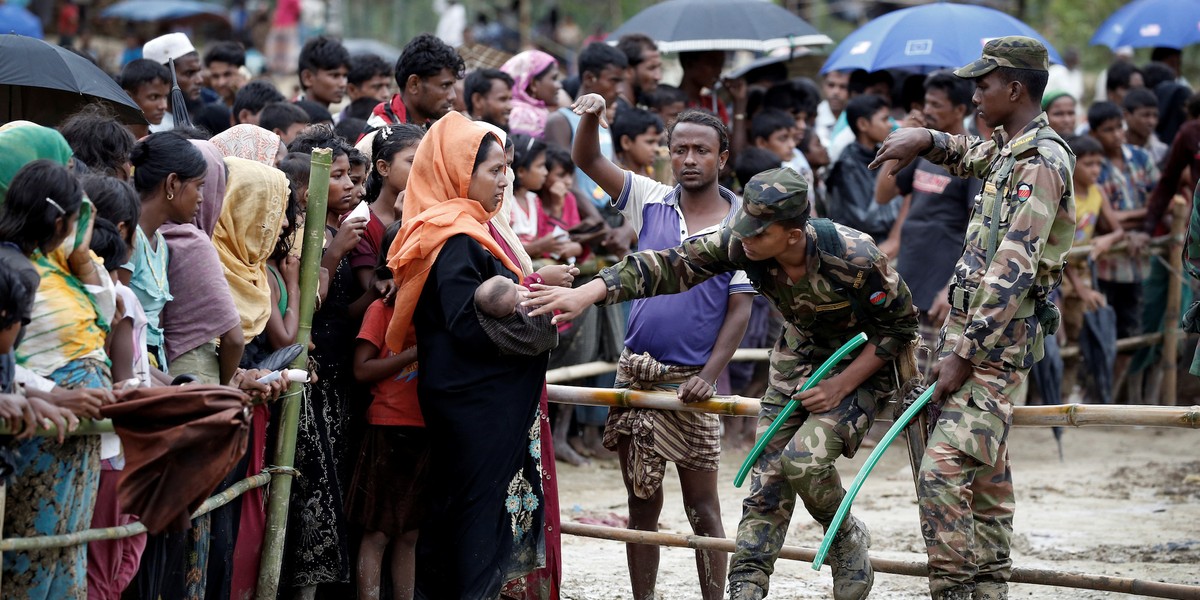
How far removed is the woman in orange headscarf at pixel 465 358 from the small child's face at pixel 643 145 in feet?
11.3

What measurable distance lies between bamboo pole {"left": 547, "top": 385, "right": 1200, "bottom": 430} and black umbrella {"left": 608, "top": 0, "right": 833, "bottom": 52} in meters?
4.88

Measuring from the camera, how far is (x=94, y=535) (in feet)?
12.5

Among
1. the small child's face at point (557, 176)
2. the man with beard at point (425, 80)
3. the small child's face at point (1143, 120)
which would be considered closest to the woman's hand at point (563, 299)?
the man with beard at point (425, 80)

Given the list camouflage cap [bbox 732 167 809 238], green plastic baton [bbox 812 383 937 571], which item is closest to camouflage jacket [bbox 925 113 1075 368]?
green plastic baton [bbox 812 383 937 571]

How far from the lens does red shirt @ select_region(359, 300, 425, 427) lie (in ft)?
16.2

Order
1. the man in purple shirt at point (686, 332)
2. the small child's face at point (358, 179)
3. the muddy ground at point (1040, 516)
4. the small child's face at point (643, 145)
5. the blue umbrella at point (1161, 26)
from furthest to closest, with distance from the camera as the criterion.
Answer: the blue umbrella at point (1161, 26) < the small child's face at point (643, 145) < the muddy ground at point (1040, 516) < the small child's face at point (358, 179) < the man in purple shirt at point (686, 332)

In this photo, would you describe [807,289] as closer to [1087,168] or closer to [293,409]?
[293,409]

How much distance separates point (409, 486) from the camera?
4949mm

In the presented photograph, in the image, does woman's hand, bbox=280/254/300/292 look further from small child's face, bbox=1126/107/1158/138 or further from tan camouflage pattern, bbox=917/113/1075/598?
small child's face, bbox=1126/107/1158/138

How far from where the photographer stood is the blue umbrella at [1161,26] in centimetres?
1201

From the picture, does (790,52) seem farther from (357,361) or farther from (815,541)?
(357,361)

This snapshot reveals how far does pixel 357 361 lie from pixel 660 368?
1163 millimetres

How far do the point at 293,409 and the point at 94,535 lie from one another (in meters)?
1.05

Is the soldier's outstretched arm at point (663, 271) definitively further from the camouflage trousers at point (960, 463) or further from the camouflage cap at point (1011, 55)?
the camouflage cap at point (1011, 55)
